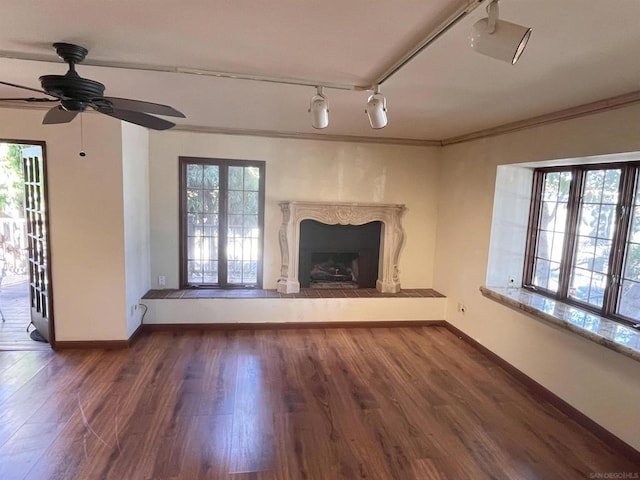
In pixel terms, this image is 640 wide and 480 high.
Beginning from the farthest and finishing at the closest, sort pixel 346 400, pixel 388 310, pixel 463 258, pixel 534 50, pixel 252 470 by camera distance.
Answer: pixel 388 310, pixel 463 258, pixel 346 400, pixel 252 470, pixel 534 50

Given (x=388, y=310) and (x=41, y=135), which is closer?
(x=41, y=135)

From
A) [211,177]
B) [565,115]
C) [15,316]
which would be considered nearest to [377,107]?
[565,115]

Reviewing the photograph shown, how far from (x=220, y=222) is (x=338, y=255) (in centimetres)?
163

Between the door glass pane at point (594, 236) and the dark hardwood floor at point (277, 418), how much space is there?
40.6 inches

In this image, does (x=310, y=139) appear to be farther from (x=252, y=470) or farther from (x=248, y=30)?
(x=252, y=470)

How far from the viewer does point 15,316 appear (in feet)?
15.4

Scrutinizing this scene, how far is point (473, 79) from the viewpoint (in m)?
2.30

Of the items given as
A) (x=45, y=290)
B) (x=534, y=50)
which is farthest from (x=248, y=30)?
(x=45, y=290)

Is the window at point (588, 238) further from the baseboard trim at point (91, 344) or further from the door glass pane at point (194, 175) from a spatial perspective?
the baseboard trim at point (91, 344)

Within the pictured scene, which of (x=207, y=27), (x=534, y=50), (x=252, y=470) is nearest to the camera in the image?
(x=207, y=27)

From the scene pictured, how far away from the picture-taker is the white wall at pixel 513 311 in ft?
8.32

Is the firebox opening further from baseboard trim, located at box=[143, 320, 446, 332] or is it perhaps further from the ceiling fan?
the ceiling fan

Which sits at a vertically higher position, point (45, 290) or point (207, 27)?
point (207, 27)

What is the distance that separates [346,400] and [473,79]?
2511 millimetres
